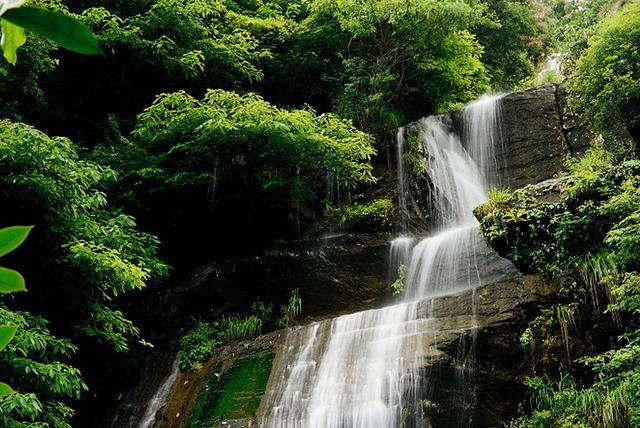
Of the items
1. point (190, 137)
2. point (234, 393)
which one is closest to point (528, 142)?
point (190, 137)

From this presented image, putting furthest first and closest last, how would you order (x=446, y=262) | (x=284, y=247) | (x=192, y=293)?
(x=284, y=247), (x=192, y=293), (x=446, y=262)

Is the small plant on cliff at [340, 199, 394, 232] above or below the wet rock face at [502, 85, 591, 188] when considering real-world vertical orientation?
below

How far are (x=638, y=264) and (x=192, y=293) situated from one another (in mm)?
7514

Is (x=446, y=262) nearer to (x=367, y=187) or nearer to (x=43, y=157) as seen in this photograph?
(x=367, y=187)

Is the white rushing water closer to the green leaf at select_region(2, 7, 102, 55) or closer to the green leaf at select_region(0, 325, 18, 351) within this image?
the green leaf at select_region(0, 325, 18, 351)

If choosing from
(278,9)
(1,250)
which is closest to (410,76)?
(278,9)

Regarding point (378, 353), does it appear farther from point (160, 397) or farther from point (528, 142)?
point (528, 142)

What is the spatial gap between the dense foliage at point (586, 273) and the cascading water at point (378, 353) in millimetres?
1068

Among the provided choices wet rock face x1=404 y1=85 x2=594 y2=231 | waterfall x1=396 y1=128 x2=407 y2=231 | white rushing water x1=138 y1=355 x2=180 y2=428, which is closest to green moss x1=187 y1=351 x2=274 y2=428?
white rushing water x1=138 y1=355 x2=180 y2=428

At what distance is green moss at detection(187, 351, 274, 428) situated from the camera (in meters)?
7.47

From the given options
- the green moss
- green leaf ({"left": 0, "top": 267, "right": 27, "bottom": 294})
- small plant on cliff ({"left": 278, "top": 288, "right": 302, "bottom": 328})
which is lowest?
green leaf ({"left": 0, "top": 267, "right": 27, "bottom": 294})

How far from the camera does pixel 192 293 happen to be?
10.6 meters

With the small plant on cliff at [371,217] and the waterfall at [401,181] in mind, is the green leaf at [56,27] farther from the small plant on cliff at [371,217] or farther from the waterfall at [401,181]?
the waterfall at [401,181]

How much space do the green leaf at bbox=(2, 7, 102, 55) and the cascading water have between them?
6546mm
